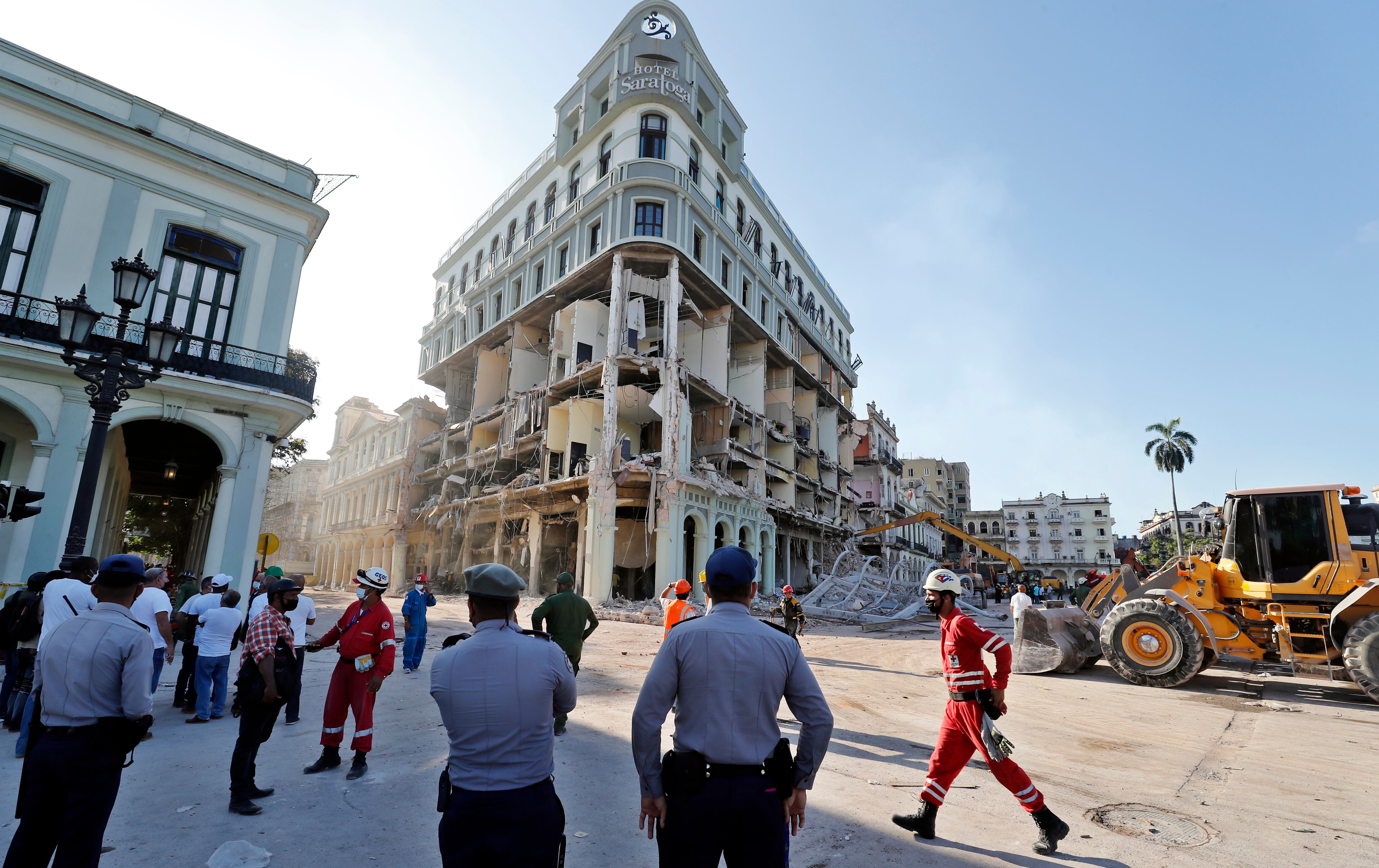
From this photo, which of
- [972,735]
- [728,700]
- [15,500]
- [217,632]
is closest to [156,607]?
[217,632]

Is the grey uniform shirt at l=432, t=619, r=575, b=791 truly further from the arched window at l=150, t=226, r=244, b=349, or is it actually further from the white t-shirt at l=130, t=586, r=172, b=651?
the arched window at l=150, t=226, r=244, b=349

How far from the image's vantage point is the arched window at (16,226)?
13094 mm

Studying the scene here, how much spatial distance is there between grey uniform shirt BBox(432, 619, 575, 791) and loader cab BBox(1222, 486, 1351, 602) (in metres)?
11.8

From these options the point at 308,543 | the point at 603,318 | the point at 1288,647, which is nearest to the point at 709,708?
the point at 1288,647

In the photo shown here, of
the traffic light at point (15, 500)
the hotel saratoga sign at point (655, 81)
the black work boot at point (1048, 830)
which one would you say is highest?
the hotel saratoga sign at point (655, 81)

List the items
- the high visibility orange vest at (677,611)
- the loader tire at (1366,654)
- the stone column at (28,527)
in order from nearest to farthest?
the high visibility orange vest at (677,611)
the loader tire at (1366,654)
the stone column at (28,527)

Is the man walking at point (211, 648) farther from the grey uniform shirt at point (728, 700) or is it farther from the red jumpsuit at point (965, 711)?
the red jumpsuit at point (965, 711)

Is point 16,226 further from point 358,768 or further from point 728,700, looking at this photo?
point 728,700

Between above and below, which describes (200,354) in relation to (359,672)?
above

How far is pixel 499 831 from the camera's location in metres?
2.49

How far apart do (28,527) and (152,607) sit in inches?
360

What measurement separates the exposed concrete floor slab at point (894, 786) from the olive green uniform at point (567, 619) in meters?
0.95

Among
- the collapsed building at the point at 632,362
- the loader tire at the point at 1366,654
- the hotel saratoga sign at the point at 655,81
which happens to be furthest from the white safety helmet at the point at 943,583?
the hotel saratoga sign at the point at 655,81

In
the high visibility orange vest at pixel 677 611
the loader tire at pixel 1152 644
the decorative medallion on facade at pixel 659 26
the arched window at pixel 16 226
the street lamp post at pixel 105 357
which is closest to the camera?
the street lamp post at pixel 105 357
